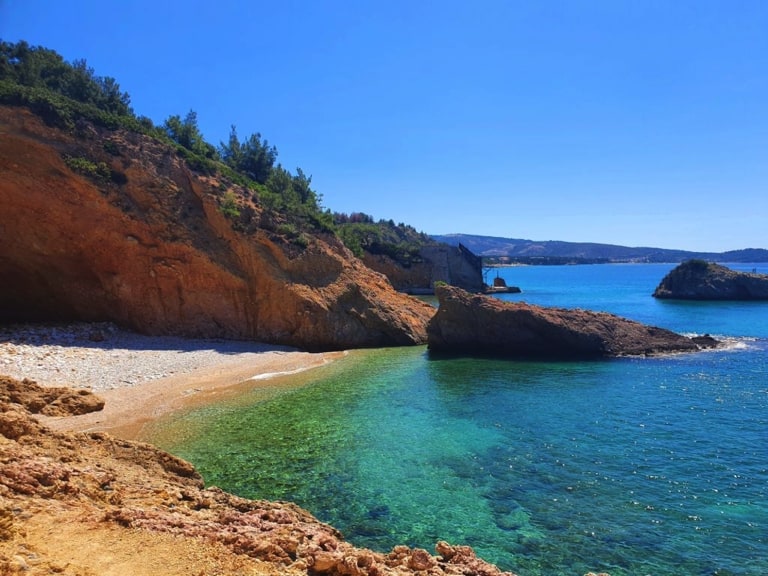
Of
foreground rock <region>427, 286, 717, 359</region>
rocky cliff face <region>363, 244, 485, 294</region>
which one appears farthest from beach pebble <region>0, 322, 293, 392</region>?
rocky cliff face <region>363, 244, 485, 294</region>

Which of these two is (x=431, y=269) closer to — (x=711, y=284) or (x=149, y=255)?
(x=711, y=284)

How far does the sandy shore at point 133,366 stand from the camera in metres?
18.3

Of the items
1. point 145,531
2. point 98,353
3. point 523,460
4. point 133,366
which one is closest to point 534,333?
point 523,460

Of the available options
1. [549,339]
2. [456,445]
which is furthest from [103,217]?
[549,339]

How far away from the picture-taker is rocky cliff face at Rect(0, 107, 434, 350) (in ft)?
92.2

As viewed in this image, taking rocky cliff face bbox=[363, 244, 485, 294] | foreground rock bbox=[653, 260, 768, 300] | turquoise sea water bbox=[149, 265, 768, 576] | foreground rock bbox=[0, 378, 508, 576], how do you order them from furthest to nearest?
rocky cliff face bbox=[363, 244, 485, 294], foreground rock bbox=[653, 260, 768, 300], turquoise sea water bbox=[149, 265, 768, 576], foreground rock bbox=[0, 378, 508, 576]

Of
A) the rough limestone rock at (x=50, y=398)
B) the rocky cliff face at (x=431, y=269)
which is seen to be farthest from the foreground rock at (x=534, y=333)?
the rocky cliff face at (x=431, y=269)

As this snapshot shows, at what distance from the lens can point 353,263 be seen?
37.1 m

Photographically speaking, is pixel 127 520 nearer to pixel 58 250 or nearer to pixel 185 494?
pixel 185 494

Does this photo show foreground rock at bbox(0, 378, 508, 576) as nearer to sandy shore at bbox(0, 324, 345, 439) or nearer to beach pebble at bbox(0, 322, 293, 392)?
sandy shore at bbox(0, 324, 345, 439)

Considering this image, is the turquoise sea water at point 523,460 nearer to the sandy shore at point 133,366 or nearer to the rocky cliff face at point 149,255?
the sandy shore at point 133,366

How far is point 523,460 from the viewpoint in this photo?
13.6 metres

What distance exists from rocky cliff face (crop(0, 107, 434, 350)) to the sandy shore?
1.94 m

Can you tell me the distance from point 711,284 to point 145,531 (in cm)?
8271
